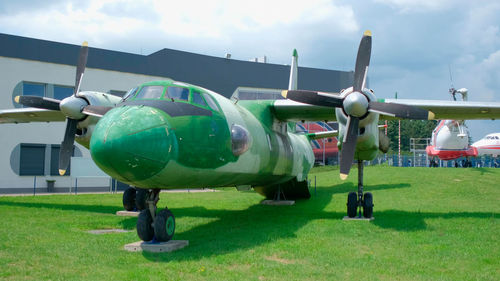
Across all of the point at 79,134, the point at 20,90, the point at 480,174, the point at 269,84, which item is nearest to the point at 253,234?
the point at 79,134

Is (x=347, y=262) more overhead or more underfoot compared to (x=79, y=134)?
more underfoot

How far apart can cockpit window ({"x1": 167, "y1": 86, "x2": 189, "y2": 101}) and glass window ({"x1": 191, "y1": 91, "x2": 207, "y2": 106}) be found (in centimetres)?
17

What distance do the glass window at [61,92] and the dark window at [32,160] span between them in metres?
3.41

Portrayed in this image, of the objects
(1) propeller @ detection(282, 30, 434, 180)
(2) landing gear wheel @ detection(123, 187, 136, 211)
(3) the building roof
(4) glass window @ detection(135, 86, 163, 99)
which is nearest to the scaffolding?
(3) the building roof

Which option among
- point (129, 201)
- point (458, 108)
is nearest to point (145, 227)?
point (129, 201)

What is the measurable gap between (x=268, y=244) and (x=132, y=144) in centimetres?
351

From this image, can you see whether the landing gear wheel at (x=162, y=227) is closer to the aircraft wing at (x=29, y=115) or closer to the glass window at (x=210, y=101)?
the glass window at (x=210, y=101)

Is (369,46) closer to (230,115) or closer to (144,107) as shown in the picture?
(230,115)

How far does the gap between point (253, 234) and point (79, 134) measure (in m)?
8.39

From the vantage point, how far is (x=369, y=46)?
1279 centimetres

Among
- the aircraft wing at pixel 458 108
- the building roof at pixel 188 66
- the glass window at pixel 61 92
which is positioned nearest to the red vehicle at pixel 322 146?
the building roof at pixel 188 66

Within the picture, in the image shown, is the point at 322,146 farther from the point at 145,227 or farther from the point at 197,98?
the point at 145,227

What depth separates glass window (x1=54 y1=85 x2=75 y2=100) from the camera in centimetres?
2897

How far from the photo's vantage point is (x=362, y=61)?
12.6 m
